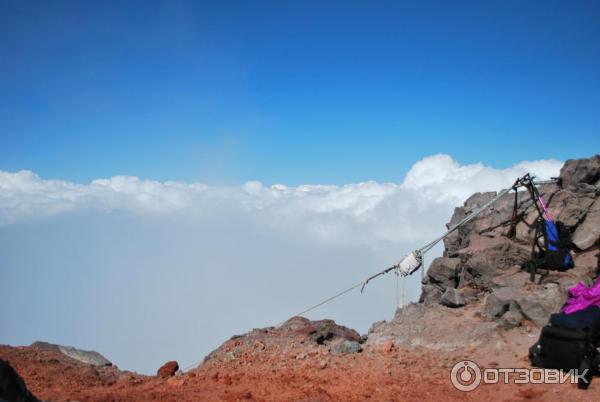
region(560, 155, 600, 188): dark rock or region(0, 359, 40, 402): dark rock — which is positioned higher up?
region(560, 155, 600, 188): dark rock

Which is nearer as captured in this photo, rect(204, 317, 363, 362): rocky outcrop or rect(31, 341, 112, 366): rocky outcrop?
rect(204, 317, 363, 362): rocky outcrop

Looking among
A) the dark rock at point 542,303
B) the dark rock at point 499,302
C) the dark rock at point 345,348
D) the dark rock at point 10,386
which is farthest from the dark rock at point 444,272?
the dark rock at point 10,386

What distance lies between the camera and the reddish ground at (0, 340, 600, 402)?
1020 centimetres

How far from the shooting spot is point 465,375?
1141cm

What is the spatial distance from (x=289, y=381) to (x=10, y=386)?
22.0ft

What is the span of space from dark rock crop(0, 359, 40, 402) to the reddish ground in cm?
425

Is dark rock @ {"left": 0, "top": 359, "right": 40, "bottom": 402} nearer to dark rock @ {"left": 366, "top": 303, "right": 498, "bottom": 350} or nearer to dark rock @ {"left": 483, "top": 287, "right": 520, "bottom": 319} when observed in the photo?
dark rock @ {"left": 366, "top": 303, "right": 498, "bottom": 350}

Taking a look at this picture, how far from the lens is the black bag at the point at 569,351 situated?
9.86 m

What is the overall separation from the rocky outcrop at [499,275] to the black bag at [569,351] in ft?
8.93

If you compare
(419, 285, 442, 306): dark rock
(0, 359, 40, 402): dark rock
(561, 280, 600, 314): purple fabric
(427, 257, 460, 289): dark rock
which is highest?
(427, 257, 460, 289): dark rock

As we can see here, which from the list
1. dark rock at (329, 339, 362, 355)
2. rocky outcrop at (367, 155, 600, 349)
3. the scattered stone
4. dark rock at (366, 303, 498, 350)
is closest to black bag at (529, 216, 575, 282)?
rocky outcrop at (367, 155, 600, 349)

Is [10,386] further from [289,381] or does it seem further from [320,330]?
[320,330]

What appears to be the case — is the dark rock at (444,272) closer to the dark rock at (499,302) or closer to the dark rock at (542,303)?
the dark rock at (499,302)

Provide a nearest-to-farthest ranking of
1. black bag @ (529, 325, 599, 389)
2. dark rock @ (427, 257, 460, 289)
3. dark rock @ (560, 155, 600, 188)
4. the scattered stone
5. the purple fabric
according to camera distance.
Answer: black bag @ (529, 325, 599, 389) → the purple fabric → the scattered stone → dark rock @ (427, 257, 460, 289) → dark rock @ (560, 155, 600, 188)
